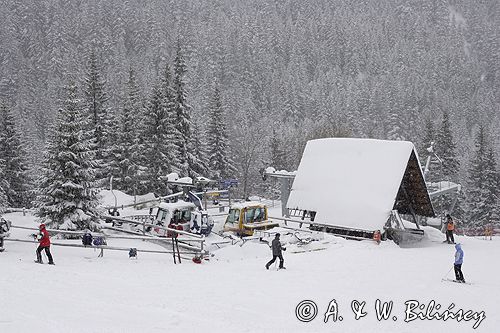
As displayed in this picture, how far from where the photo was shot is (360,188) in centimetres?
2739

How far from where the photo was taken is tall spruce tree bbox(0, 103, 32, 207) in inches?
1781

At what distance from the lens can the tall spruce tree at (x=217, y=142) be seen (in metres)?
55.4

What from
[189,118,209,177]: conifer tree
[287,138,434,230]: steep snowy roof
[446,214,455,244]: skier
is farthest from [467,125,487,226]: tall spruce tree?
[446,214,455,244]: skier

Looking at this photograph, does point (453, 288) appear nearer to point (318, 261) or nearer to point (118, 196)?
point (318, 261)

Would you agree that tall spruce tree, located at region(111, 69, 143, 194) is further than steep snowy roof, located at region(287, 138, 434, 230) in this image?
Yes

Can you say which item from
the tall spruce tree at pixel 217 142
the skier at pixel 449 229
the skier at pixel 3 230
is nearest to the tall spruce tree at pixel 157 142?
the tall spruce tree at pixel 217 142

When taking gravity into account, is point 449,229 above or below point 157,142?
below

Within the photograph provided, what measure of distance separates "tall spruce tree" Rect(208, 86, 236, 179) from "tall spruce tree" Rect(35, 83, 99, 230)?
29301mm

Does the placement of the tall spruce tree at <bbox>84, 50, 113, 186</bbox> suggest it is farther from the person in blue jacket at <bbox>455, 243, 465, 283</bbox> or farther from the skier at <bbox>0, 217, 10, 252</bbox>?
the person in blue jacket at <bbox>455, 243, 465, 283</bbox>

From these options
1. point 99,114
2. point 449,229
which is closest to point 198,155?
point 99,114

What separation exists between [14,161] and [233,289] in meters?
37.2

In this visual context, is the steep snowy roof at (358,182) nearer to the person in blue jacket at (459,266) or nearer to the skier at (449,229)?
the skier at (449,229)

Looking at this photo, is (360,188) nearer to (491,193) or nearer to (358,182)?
(358,182)

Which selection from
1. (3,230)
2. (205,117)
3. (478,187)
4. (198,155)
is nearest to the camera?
(3,230)
